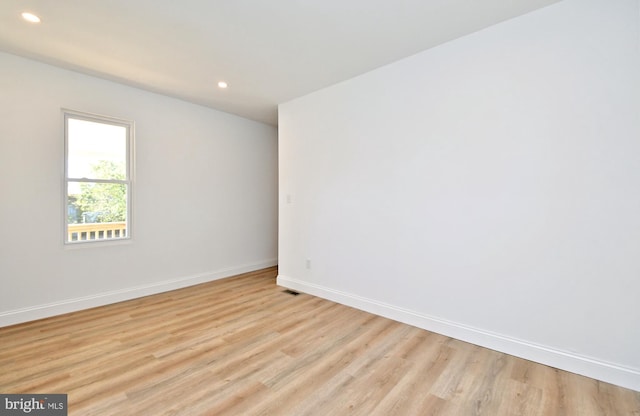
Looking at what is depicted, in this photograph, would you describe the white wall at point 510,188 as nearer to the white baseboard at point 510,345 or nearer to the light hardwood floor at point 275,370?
the white baseboard at point 510,345

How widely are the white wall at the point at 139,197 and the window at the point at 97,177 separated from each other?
4.1 inches

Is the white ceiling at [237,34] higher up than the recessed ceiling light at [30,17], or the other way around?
the white ceiling at [237,34]

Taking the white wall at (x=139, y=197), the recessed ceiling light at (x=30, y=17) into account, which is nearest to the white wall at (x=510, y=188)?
the white wall at (x=139, y=197)

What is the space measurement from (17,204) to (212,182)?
2149 millimetres

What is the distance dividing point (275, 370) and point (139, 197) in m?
2.96

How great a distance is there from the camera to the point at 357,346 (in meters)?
2.42

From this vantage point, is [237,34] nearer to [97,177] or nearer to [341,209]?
[341,209]

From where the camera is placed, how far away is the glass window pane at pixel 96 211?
3.22 metres

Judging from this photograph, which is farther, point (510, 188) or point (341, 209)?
point (341, 209)

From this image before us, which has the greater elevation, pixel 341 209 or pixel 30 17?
pixel 30 17

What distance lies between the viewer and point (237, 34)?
8.04ft

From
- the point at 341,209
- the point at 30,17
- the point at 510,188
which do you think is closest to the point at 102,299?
the point at 30,17

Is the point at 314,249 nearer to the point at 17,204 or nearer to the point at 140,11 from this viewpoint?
the point at 140,11

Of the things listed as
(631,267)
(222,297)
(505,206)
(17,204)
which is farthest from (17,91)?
(631,267)
